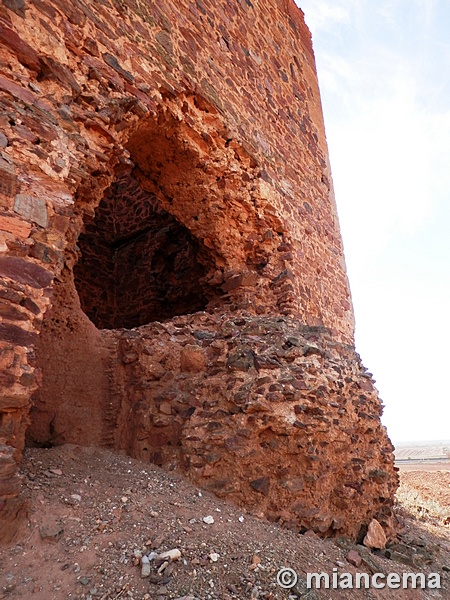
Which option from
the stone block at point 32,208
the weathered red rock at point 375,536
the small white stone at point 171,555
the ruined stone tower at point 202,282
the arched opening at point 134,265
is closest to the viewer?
the small white stone at point 171,555

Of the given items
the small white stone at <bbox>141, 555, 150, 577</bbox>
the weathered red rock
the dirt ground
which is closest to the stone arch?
the dirt ground

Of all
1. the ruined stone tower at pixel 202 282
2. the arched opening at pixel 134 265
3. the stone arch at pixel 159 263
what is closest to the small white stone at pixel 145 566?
the ruined stone tower at pixel 202 282

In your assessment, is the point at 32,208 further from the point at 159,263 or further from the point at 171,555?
the point at 159,263

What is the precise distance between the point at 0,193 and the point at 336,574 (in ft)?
9.49

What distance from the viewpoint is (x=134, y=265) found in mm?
8539

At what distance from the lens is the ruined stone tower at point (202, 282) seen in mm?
2412

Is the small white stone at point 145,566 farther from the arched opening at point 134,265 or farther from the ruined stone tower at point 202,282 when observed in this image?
the arched opening at point 134,265

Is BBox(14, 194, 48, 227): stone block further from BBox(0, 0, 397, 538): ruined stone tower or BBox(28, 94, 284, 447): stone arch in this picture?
BBox(28, 94, 284, 447): stone arch

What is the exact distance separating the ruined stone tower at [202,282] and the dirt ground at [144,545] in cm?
24

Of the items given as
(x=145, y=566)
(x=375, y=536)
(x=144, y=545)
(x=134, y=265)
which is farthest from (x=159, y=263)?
(x=145, y=566)

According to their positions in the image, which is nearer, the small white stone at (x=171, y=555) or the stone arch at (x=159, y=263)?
the small white stone at (x=171, y=555)

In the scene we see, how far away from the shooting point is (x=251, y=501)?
9.42 feet

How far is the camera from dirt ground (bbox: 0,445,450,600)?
1.80m

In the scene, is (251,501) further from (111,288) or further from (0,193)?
(111,288)
